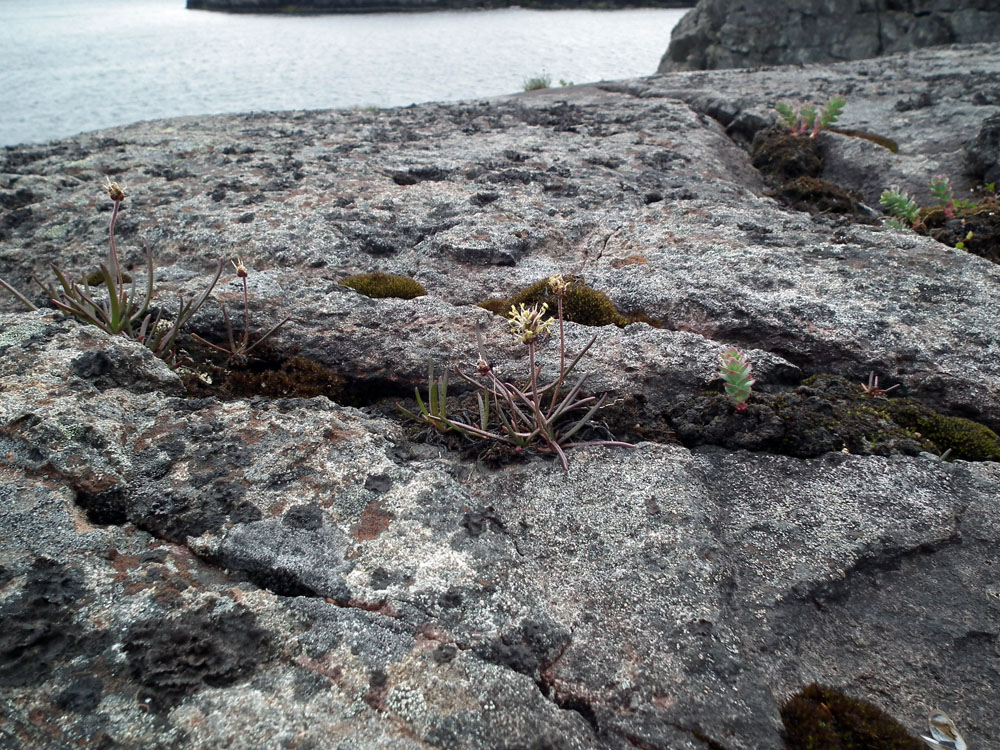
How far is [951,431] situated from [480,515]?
1.73 meters

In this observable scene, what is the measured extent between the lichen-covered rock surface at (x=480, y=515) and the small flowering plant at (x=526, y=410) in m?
0.09

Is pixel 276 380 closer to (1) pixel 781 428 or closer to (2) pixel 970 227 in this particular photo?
(1) pixel 781 428

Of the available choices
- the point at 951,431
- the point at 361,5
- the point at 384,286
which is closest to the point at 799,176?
the point at 951,431

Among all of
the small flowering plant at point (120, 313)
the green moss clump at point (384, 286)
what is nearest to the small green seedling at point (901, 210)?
the green moss clump at point (384, 286)

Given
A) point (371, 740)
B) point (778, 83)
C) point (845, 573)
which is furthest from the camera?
point (778, 83)

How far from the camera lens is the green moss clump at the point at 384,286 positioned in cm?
306

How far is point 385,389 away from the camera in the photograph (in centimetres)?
265

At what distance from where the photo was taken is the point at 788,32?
13867 mm

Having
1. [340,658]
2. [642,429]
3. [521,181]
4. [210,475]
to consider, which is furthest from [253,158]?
[340,658]

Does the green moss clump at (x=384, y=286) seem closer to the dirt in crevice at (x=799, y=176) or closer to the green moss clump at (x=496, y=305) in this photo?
the green moss clump at (x=496, y=305)

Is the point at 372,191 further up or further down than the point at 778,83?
further down

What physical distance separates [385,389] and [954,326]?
241cm

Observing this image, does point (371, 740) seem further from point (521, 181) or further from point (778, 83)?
point (778, 83)

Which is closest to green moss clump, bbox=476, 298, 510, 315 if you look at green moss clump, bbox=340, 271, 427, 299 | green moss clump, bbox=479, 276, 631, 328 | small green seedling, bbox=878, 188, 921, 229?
green moss clump, bbox=479, 276, 631, 328
